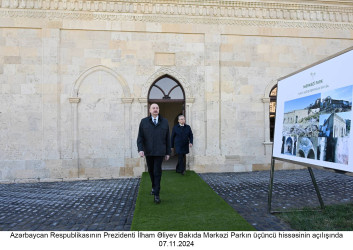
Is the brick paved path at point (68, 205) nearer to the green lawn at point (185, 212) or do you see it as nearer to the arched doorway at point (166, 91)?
the green lawn at point (185, 212)

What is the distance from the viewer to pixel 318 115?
3.96 meters

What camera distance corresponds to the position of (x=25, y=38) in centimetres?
915

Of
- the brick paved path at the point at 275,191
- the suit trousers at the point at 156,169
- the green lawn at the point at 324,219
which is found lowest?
the brick paved path at the point at 275,191

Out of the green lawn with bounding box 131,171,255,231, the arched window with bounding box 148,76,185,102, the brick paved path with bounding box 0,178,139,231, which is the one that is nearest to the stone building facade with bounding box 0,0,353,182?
the arched window with bounding box 148,76,185,102

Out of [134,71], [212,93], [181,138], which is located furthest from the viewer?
[212,93]

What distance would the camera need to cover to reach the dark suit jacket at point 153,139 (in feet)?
17.1

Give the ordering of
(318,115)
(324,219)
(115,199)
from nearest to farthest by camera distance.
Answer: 1. (318,115)
2. (324,219)
3. (115,199)

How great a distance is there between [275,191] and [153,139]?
12.0 ft

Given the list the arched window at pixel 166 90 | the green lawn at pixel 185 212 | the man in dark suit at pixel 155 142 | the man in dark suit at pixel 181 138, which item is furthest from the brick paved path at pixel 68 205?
the arched window at pixel 166 90

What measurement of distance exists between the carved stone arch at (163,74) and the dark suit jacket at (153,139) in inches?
173

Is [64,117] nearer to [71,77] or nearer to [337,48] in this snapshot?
[71,77]

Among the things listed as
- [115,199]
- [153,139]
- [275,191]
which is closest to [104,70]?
[115,199]

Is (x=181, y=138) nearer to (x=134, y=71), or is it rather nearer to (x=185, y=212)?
(x=134, y=71)

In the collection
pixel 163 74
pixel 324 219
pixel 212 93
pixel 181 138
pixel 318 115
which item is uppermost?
pixel 163 74
